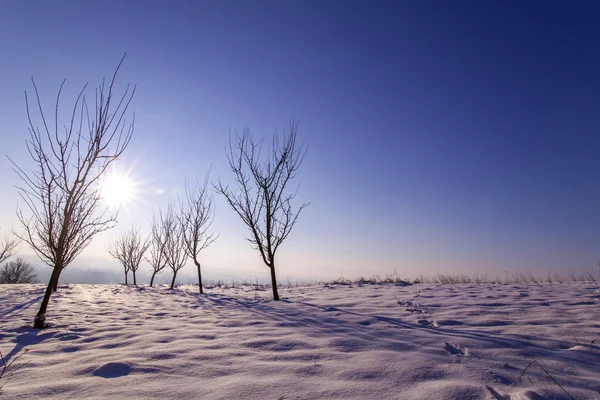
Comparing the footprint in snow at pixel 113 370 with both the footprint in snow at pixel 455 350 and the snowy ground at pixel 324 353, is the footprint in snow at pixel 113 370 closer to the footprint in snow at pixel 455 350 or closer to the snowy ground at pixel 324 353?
the snowy ground at pixel 324 353

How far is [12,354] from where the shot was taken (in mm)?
3133

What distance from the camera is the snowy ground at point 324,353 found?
6.97 ft

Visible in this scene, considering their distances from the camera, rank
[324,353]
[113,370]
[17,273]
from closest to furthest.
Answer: [113,370], [324,353], [17,273]

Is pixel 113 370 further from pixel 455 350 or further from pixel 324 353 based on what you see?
pixel 455 350

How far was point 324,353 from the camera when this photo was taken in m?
2.90

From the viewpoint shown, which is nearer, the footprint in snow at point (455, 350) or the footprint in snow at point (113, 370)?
Answer: the footprint in snow at point (113, 370)

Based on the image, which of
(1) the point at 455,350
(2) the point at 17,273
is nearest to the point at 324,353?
(1) the point at 455,350

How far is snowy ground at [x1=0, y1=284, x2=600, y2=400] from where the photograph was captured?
2.12m

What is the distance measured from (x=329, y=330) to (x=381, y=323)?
789mm

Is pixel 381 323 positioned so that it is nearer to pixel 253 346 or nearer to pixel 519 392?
pixel 253 346

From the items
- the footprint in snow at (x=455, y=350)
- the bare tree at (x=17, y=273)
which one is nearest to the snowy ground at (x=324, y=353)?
the footprint in snow at (x=455, y=350)

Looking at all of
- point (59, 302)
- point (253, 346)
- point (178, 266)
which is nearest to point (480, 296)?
point (253, 346)

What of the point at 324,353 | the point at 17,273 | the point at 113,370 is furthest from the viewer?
the point at 17,273

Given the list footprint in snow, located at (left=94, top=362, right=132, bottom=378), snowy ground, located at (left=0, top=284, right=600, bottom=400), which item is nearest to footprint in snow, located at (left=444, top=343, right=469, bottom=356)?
snowy ground, located at (left=0, top=284, right=600, bottom=400)
